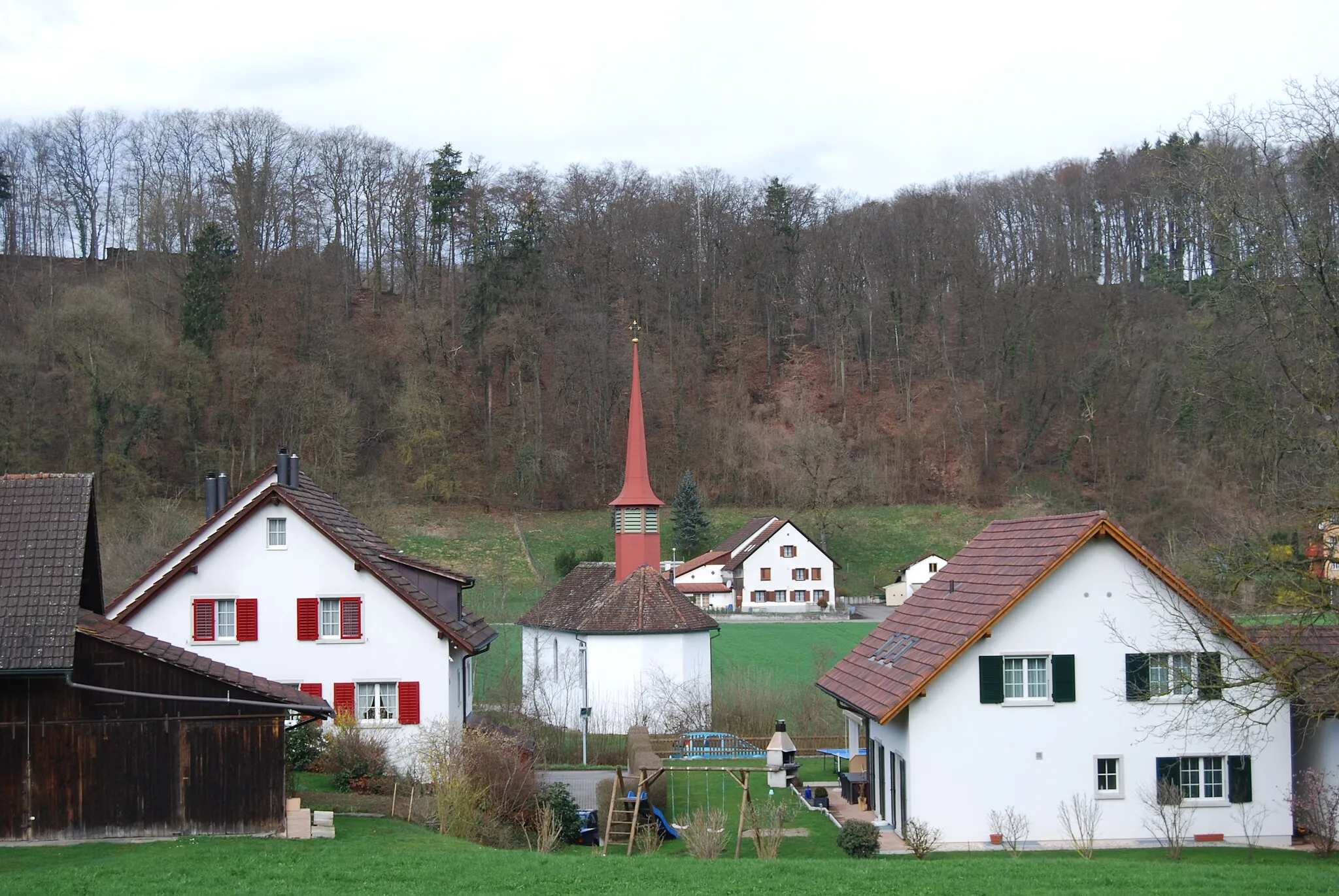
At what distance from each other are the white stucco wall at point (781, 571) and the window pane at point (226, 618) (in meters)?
40.9

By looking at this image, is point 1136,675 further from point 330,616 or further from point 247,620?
point 247,620

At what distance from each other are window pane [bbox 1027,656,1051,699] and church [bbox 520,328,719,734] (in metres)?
15.1

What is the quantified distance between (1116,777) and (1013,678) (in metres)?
2.39

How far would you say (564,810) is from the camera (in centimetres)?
2352

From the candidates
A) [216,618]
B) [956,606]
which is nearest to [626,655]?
[216,618]

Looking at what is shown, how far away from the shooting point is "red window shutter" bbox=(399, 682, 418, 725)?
2855cm

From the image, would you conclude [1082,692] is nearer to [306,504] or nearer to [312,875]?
[312,875]

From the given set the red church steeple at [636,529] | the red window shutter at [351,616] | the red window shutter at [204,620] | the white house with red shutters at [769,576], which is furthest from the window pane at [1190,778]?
the white house with red shutters at [769,576]

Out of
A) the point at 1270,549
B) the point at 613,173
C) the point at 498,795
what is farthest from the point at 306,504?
the point at 613,173

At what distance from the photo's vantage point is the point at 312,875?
16109 millimetres

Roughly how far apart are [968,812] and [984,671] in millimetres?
2356

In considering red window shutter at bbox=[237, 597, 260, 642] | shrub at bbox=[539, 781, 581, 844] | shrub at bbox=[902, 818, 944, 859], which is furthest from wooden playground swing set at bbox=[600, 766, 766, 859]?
red window shutter at bbox=[237, 597, 260, 642]

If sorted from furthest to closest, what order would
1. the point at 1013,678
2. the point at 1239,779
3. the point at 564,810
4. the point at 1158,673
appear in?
the point at 564,810 < the point at 1158,673 < the point at 1013,678 < the point at 1239,779

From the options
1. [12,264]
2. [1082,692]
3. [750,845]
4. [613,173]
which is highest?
[613,173]
